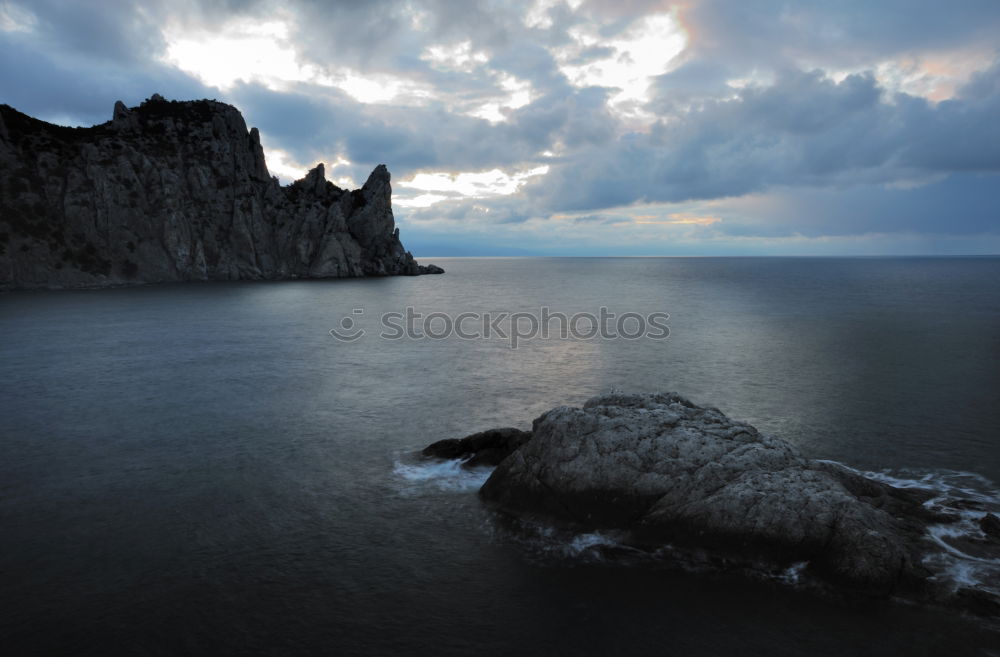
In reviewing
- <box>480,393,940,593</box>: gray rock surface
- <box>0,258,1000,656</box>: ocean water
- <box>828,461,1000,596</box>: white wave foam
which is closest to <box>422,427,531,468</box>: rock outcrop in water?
<box>0,258,1000,656</box>: ocean water

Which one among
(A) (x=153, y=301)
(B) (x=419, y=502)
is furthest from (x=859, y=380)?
(A) (x=153, y=301)

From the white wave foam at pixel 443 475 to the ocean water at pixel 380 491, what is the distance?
0.13 metres

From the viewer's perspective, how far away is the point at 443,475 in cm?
2472

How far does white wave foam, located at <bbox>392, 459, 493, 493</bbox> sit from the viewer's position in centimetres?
2355

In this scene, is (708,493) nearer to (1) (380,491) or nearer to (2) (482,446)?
(2) (482,446)

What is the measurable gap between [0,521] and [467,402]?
23.2 metres

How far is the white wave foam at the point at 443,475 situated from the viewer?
2355 cm

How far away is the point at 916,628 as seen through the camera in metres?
14.4

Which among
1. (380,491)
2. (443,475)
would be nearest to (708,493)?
(443,475)

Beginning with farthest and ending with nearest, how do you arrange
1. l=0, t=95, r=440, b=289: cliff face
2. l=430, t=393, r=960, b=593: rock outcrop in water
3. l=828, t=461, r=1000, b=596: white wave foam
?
l=0, t=95, r=440, b=289: cliff face < l=430, t=393, r=960, b=593: rock outcrop in water < l=828, t=461, r=1000, b=596: white wave foam
